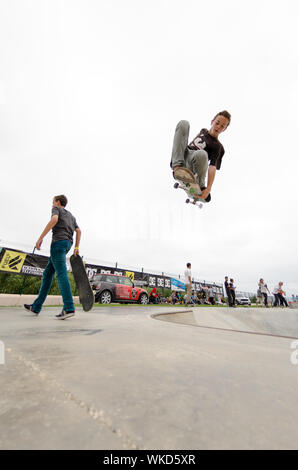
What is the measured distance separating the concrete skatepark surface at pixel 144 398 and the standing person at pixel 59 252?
58.2 inches

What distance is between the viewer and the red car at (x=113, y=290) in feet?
27.4

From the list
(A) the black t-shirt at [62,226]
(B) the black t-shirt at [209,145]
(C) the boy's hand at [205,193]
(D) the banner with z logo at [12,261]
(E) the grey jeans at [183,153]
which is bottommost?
(A) the black t-shirt at [62,226]

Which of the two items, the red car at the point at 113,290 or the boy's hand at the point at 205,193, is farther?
the red car at the point at 113,290

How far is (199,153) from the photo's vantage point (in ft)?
10.7

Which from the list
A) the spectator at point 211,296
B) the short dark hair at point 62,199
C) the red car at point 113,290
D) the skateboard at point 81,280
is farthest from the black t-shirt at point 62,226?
the spectator at point 211,296

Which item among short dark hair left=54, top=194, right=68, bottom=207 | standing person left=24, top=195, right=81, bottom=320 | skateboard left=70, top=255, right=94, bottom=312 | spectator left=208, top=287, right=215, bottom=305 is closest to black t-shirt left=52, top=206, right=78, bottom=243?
standing person left=24, top=195, right=81, bottom=320

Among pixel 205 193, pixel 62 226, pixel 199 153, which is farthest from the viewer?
pixel 205 193

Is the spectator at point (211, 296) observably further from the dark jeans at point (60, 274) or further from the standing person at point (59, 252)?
the dark jeans at point (60, 274)

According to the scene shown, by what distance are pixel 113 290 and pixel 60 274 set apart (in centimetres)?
634

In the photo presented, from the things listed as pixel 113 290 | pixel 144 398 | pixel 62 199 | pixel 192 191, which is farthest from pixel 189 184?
pixel 113 290

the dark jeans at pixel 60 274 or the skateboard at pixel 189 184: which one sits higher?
the skateboard at pixel 189 184

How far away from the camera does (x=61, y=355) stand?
3.40ft

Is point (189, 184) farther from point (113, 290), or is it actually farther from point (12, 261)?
point (12, 261)
